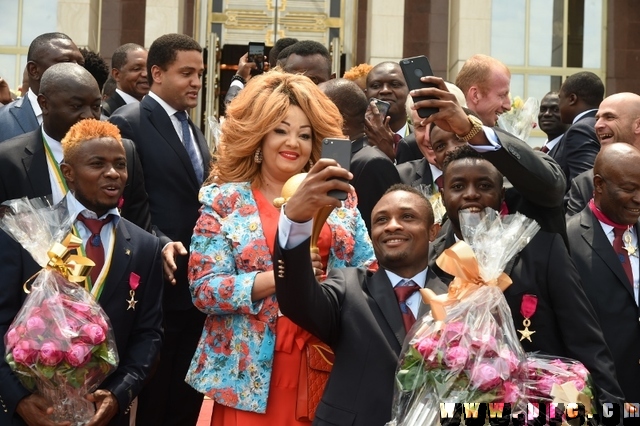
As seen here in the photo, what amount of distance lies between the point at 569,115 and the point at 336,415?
5.98 m

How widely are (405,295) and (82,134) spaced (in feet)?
6.86

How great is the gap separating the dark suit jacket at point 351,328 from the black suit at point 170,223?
6.26 feet

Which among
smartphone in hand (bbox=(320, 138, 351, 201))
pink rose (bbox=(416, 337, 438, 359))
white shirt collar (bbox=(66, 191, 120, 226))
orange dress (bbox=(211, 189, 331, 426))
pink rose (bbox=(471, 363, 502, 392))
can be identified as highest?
smartphone in hand (bbox=(320, 138, 351, 201))

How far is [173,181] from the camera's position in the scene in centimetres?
734

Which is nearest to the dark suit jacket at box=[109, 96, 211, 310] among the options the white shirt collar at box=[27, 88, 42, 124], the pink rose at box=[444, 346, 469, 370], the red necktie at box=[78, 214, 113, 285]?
the white shirt collar at box=[27, 88, 42, 124]

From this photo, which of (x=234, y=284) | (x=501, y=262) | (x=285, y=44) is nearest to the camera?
(x=501, y=262)

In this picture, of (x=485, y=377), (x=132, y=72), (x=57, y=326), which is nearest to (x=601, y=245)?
(x=485, y=377)

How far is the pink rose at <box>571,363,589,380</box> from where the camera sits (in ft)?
16.1

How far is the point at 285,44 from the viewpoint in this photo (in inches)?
404

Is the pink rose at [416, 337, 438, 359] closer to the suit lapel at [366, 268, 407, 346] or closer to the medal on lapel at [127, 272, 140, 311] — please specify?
the suit lapel at [366, 268, 407, 346]

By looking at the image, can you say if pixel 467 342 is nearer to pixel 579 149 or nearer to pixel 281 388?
pixel 281 388

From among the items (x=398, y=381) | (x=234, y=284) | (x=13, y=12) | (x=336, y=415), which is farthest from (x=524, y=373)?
(x=13, y=12)

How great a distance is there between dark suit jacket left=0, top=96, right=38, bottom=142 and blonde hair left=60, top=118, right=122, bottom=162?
1339 mm

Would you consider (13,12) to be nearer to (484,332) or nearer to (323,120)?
(323,120)
